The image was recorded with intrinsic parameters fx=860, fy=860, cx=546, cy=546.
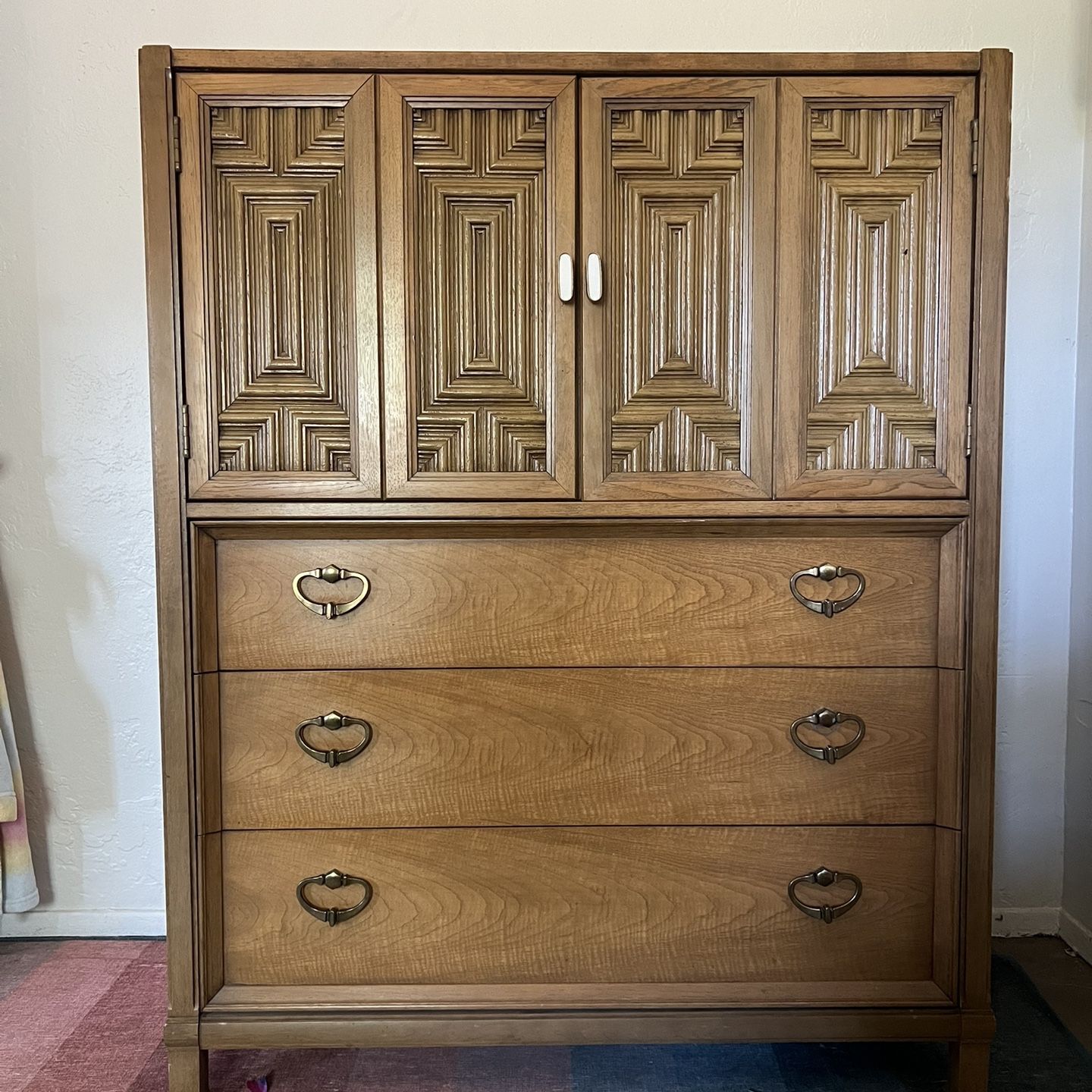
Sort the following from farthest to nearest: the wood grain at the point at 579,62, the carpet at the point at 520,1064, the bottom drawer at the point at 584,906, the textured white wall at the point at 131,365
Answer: the textured white wall at the point at 131,365, the carpet at the point at 520,1064, the bottom drawer at the point at 584,906, the wood grain at the point at 579,62

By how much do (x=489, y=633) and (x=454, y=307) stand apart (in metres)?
0.53

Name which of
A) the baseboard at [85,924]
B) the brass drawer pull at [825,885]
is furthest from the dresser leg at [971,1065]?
the baseboard at [85,924]

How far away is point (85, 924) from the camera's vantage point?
2061mm

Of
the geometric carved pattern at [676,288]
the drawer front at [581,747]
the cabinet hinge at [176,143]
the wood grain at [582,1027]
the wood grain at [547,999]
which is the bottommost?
the wood grain at [582,1027]

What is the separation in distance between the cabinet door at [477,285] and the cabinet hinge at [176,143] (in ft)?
1.03

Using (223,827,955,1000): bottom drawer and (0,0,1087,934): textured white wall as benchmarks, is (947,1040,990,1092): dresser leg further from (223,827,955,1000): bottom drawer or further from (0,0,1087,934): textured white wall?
(0,0,1087,934): textured white wall

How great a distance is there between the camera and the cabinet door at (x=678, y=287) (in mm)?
1353

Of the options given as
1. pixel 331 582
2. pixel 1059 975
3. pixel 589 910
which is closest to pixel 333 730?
pixel 331 582

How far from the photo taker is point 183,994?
1402 millimetres

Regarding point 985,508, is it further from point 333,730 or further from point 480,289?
point 333,730

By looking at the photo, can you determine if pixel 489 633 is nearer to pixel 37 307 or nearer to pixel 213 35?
pixel 37 307

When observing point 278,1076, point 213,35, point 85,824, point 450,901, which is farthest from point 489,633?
point 213,35

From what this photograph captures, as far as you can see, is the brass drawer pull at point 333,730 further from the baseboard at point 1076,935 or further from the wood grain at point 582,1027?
the baseboard at point 1076,935

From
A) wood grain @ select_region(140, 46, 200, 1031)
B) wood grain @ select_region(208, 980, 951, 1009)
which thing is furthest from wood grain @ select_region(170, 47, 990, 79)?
wood grain @ select_region(208, 980, 951, 1009)
